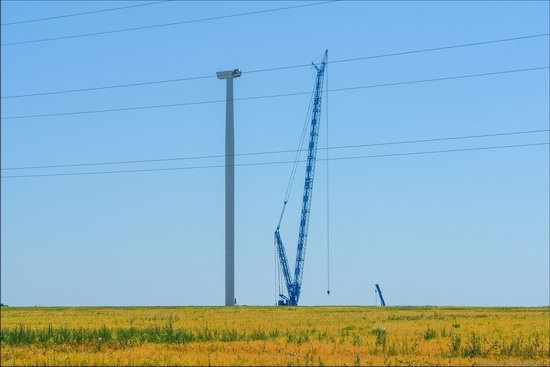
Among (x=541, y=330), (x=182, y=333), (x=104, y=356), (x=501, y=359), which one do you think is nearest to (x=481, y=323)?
(x=541, y=330)

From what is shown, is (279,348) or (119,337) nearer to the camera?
(279,348)

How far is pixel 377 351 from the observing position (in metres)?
49.7

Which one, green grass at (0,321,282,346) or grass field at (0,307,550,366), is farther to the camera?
green grass at (0,321,282,346)

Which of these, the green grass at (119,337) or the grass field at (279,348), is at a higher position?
the green grass at (119,337)

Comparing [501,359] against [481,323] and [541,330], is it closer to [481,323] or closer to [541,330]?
[541,330]

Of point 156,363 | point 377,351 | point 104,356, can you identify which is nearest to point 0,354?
point 104,356

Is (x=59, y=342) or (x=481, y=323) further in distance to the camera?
(x=481, y=323)

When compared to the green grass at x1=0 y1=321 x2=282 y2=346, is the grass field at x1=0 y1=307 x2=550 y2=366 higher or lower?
lower

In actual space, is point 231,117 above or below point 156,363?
above

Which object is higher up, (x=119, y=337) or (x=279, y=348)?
(x=119, y=337)

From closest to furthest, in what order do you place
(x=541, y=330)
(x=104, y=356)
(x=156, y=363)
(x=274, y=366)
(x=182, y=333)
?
(x=274, y=366), (x=156, y=363), (x=104, y=356), (x=182, y=333), (x=541, y=330)

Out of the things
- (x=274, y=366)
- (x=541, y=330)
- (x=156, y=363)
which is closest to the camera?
(x=274, y=366)

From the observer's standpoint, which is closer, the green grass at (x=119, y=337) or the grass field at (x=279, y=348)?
the grass field at (x=279, y=348)

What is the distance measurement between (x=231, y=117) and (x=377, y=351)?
134m
